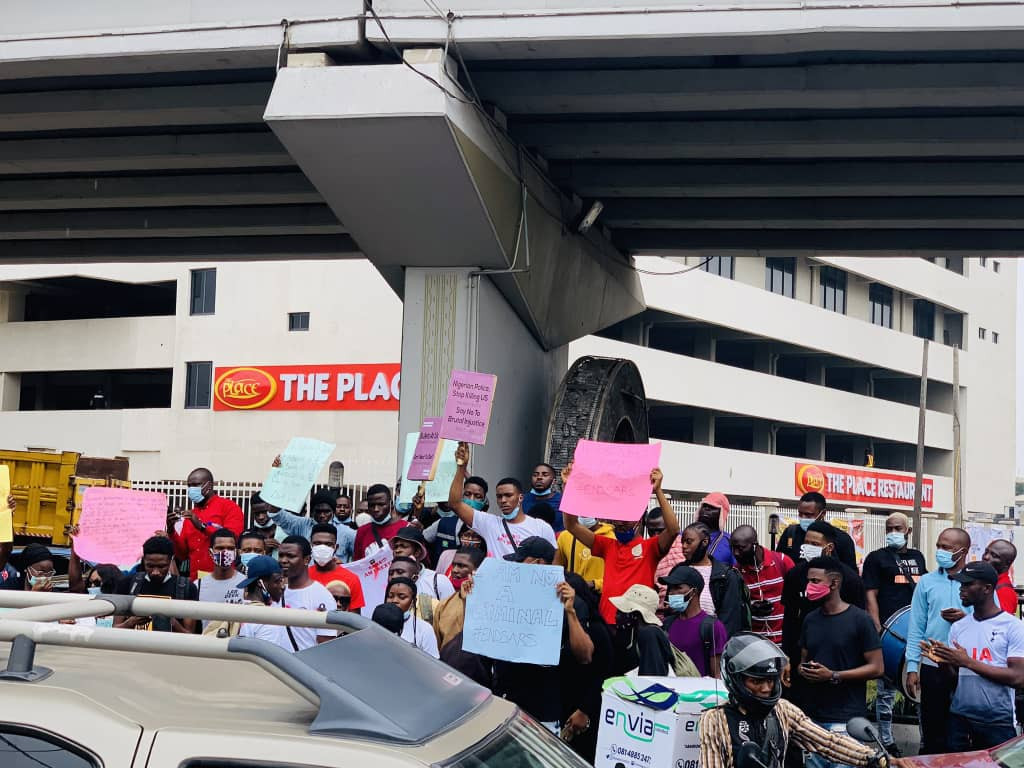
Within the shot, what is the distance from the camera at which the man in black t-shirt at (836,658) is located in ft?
22.9

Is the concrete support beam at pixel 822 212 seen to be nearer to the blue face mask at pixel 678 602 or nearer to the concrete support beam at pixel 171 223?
the concrete support beam at pixel 171 223

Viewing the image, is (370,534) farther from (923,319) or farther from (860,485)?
(923,319)

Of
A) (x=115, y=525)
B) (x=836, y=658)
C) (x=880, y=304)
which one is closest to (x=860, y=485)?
(x=880, y=304)

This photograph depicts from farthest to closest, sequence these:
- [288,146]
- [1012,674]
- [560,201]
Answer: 1. [560,201]
2. [288,146]
3. [1012,674]

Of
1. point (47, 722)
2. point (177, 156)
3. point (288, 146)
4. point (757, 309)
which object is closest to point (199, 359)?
point (757, 309)

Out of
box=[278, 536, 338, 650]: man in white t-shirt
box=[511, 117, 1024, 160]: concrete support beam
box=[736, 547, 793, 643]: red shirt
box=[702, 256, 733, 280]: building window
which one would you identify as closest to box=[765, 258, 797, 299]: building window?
box=[702, 256, 733, 280]: building window

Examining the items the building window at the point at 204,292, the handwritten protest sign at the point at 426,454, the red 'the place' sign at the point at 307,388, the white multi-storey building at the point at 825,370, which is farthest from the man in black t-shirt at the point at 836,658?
the building window at the point at 204,292

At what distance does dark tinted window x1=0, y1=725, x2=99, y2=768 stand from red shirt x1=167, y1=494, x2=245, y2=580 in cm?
822

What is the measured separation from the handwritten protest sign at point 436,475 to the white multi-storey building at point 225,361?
20309 mm

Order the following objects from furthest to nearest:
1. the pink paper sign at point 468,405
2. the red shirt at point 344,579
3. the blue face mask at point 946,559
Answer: the pink paper sign at point 468,405
the blue face mask at point 946,559
the red shirt at point 344,579

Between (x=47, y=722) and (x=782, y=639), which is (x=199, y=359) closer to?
(x=782, y=639)

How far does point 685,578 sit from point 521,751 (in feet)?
14.6

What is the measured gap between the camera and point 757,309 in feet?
155

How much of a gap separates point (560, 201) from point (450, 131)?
13.8ft
